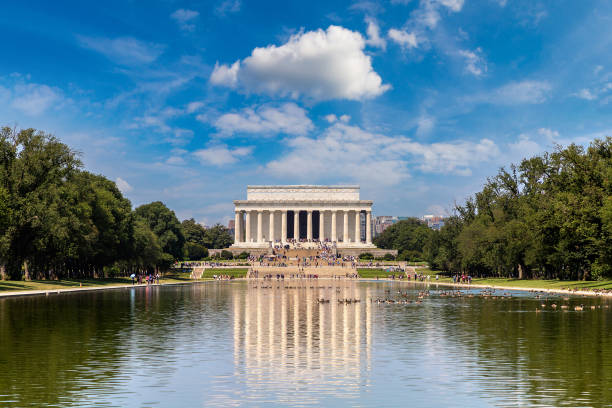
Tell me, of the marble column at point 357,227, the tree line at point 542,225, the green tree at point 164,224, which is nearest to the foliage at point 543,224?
the tree line at point 542,225

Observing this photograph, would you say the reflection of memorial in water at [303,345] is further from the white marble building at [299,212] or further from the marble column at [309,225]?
the marble column at [309,225]

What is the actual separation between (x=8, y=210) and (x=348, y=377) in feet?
164

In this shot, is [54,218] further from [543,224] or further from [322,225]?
[322,225]

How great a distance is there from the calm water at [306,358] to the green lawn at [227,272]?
70192 millimetres

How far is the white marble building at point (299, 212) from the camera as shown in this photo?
17025 cm

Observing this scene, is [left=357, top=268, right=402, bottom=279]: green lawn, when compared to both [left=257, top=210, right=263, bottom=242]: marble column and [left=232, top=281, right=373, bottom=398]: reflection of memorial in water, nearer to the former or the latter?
[left=257, top=210, right=263, bottom=242]: marble column

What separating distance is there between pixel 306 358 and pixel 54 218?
50.5 metres

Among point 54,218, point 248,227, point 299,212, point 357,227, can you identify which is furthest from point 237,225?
point 54,218

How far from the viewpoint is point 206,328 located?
28.5 meters

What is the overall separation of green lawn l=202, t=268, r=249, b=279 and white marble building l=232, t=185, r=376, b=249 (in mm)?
51897

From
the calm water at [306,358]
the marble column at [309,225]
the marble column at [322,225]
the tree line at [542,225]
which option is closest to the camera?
the calm water at [306,358]

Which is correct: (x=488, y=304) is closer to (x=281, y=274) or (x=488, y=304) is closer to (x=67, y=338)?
(x=67, y=338)

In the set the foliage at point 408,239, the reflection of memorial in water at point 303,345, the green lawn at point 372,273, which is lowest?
the green lawn at point 372,273

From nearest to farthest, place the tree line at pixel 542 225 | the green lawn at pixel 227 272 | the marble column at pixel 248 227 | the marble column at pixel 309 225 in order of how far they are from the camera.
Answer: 1. the tree line at pixel 542 225
2. the green lawn at pixel 227 272
3. the marble column at pixel 248 227
4. the marble column at pixel 309 225
